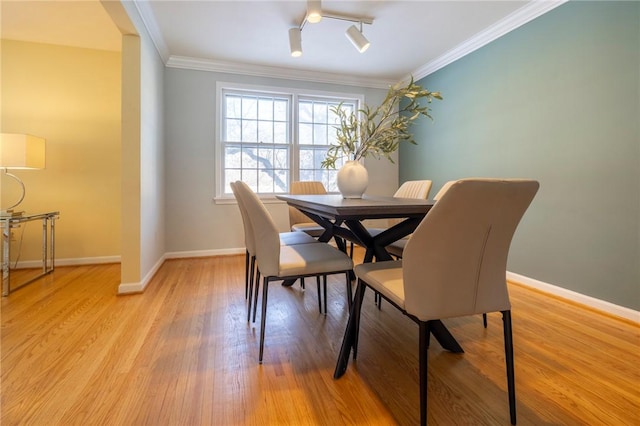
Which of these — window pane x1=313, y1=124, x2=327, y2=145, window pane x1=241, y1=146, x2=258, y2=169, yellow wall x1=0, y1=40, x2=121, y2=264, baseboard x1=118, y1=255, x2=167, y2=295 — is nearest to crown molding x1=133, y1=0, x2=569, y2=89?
window pane x1=313, y1=124, x2=327, y2=145

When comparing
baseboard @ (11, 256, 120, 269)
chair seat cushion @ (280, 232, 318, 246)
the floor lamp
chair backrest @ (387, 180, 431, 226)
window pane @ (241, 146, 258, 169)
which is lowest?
baseboard @ (11, 256, 120, 269)

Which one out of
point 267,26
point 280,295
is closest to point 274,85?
point 267,26

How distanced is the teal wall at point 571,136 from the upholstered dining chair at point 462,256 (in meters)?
1.73

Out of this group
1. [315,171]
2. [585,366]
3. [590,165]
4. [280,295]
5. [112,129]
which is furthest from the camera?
[315,171]

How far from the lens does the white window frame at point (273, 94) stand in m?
3.80

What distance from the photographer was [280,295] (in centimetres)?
246

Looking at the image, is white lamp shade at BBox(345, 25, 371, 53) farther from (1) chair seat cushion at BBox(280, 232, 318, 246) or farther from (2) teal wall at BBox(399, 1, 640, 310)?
(1) chair seat cushion at BBox(280, 232, 318, 246)

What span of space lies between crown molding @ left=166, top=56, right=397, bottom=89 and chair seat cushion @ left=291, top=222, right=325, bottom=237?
217 cm

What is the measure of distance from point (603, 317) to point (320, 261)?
210cm

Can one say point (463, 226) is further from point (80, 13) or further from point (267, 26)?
point (80, 13)

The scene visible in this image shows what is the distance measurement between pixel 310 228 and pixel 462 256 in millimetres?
1871

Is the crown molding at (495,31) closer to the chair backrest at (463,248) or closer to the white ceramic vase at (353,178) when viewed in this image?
the white ceramic vase at (353,178)

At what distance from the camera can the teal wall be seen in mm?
2045

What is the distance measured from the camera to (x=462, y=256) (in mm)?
999
